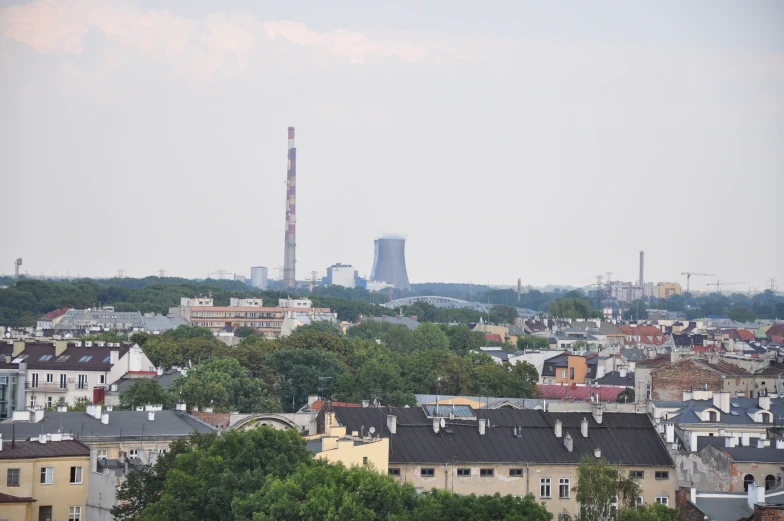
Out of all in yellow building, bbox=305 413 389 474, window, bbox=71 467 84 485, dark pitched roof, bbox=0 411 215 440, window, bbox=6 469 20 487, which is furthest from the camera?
dark pitched roof, bbox=0 411 215 440

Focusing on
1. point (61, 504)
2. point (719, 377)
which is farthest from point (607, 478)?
point (719, 377)

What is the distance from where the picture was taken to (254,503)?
4125 cm

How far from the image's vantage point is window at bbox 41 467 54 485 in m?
46.7

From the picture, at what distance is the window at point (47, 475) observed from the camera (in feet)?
153

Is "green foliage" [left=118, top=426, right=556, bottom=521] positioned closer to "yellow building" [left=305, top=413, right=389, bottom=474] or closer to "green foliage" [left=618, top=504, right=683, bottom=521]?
"green foliage" [left=618, top=504, right=683, bottom=521]

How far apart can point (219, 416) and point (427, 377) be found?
118 feet

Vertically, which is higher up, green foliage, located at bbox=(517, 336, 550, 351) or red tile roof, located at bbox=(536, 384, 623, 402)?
green foliage, located at bbox=(517, 336, 550, 351)

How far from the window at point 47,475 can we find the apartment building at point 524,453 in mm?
10854

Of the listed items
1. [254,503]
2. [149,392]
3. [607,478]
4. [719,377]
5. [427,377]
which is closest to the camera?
[254,503]

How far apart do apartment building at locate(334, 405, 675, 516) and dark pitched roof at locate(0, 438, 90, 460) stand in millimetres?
9996

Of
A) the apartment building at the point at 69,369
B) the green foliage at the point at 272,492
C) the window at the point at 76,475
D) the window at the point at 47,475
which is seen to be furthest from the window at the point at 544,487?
the apartment building at the point at 69,369

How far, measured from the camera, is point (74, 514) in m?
46.8

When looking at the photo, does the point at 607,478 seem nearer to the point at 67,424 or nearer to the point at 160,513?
the point at 160,513

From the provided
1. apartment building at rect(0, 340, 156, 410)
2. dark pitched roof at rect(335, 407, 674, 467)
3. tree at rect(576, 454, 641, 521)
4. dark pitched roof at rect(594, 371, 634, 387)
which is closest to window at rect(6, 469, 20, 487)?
dark pitched roof at rect(335, 407, 674, 467)
